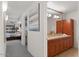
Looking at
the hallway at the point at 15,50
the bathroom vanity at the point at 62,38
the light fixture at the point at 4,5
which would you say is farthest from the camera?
the bathroom vanity at the point at 62,38

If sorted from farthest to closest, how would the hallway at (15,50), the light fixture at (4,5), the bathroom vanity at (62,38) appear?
the bathroom vanity at (62,38) < the hallway at (15,50) < the light fixture at (4,5)

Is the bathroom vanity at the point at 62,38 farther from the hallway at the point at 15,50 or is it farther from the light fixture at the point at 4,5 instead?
the light fixture at the point at 4,5

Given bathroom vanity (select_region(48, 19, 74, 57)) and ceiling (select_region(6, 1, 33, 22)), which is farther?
bathroom vanity (select_region(48, 19, 74, 57))

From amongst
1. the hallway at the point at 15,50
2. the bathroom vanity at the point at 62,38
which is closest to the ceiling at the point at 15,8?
the hallway at the point at 15,50

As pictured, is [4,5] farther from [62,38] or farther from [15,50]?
[62,38]

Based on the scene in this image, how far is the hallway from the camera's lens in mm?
1789

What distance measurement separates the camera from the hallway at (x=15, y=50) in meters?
1.79

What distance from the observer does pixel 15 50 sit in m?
2.01

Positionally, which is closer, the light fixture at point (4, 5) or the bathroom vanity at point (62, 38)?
the light fixture at point (4, 5)

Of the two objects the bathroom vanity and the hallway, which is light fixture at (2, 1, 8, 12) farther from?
the bathroom vanity

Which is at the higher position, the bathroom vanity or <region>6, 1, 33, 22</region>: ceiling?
<region>6, 1, 33, 22</region>: ceiling

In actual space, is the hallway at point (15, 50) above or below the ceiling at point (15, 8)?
below

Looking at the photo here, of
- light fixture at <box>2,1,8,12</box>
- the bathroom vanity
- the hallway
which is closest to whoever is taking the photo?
light fixture at <box>2,1,8,12</box>

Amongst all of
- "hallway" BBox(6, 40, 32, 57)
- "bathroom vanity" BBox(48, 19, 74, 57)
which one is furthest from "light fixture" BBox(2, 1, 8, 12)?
"bathroom vanity" BBox(48, 19, 74, 57)
